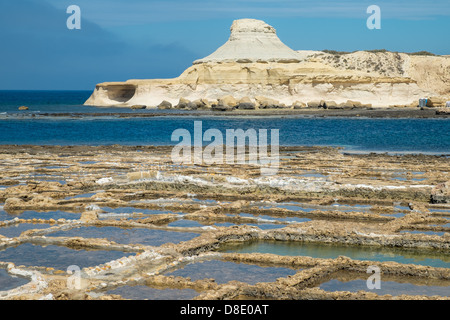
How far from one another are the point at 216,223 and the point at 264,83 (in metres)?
59.4

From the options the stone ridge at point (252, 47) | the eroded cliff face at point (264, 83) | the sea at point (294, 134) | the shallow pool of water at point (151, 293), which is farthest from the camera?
the stone ridge at point (252, 47)

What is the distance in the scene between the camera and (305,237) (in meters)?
9.28

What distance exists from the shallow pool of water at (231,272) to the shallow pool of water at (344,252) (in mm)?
902

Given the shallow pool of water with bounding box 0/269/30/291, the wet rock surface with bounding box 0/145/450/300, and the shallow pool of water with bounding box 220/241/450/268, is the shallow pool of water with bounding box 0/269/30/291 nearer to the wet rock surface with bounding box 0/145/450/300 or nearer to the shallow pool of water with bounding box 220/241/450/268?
the wet rock surface with bounding box 0/145/450/300

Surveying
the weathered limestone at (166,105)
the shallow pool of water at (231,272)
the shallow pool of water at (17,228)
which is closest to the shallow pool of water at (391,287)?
the shallow pool of water at (231,272)

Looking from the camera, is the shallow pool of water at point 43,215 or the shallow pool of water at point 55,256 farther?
the shallow pool of water at point 43,215

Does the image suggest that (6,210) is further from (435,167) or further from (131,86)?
(131,86)

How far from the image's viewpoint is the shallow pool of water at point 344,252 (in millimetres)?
8320

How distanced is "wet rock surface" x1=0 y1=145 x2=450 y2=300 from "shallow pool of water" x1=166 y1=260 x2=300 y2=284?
48mm

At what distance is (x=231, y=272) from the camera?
24.5 ft

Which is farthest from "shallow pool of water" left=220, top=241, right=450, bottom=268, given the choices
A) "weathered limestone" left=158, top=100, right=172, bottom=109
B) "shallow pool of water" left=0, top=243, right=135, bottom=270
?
"weathered limestone" left=158, top=100, right=172, bottom=109

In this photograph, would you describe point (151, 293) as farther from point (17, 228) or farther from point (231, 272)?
point (17, 228)

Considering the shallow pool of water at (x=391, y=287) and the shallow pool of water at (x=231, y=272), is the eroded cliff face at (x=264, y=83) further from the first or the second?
the shallow pool of water at (x=391, y=287)

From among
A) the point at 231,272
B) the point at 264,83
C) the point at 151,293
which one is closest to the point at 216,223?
the point at 231,272
